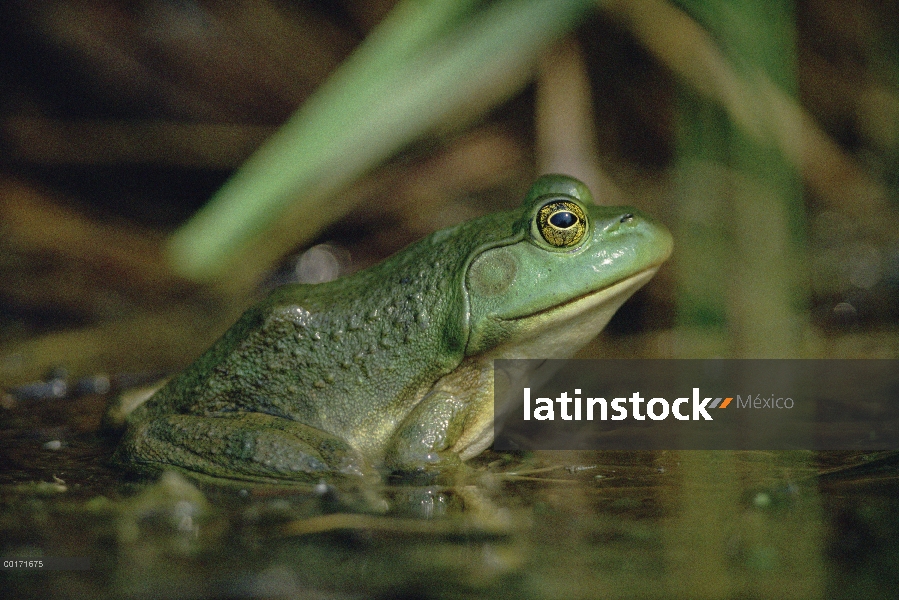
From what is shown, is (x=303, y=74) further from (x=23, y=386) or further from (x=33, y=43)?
(x=23, y=386)

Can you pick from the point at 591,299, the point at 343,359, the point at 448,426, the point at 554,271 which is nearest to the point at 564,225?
the point at 554,271

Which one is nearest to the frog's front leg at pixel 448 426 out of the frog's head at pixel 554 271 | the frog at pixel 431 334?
the frog at pixel 431 334

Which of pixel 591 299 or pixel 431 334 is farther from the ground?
pixel 591 299

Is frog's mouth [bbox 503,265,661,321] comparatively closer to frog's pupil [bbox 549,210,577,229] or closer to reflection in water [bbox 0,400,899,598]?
frog's pupil [bbox 549,210,577,229]

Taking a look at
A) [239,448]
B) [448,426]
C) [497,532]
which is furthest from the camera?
[448,426]

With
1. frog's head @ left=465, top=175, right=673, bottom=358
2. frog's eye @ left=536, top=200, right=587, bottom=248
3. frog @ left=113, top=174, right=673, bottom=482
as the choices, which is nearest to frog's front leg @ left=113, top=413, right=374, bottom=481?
frog @ left=113, top=174, right=673, bottom=482

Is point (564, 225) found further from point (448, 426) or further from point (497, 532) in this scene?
point (497, 532)

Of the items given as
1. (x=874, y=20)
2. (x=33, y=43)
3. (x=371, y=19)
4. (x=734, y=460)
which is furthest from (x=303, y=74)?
(x=734, y=460)

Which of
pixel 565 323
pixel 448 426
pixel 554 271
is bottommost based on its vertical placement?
pixel 448 426
